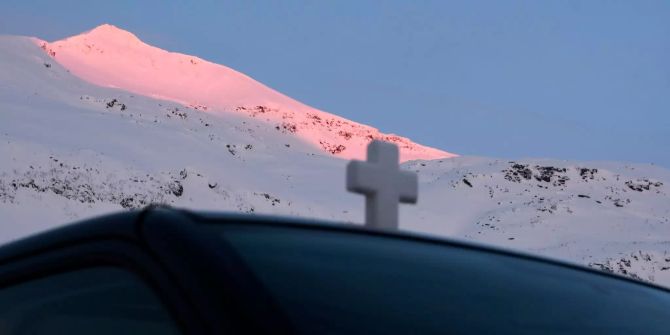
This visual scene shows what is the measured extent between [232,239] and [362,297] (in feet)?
0.77

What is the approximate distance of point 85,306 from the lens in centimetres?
182

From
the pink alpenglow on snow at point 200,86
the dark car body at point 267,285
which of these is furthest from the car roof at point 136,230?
the pink alpenglow on snow at point 200,86

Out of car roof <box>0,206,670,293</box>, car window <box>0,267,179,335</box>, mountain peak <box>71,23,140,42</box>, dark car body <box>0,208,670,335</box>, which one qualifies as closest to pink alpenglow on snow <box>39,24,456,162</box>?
mountain peak <box>71,23,140,42</box>

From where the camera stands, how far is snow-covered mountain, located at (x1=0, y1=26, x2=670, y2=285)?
2286 cm

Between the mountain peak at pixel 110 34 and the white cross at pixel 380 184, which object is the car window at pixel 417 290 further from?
the mountain peak at pixel 110 34

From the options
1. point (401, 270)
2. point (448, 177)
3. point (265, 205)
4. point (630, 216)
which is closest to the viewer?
point (401, 270)

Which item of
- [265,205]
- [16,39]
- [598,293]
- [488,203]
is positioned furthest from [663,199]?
[598,293]

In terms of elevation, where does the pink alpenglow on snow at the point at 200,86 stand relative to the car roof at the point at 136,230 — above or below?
above

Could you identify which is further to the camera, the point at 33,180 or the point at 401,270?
the point at 33,180

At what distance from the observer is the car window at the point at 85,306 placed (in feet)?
5.44

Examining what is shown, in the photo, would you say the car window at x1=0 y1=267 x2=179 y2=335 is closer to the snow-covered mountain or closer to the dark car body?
the dark car body

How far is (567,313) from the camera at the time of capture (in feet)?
6.66

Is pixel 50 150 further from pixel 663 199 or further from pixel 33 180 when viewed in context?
pixel 663 199

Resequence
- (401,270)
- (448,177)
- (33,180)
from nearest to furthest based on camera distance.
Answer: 1. (401,270)
2. (33,180)
3. (448,177)
